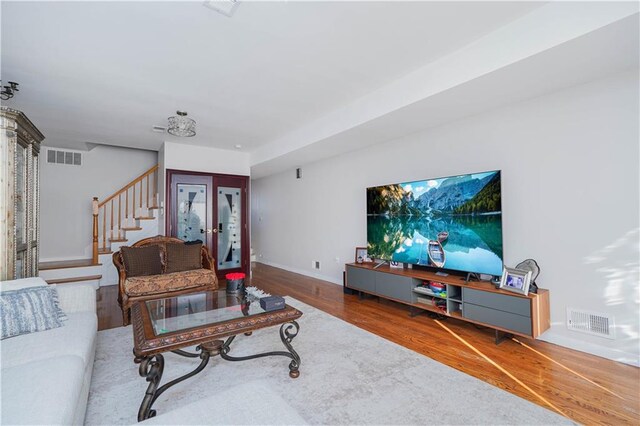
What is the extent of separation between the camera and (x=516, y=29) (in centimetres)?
217

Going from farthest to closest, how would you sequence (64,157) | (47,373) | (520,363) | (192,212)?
(64,157)
(192,212)
(520,363)
(47,373)

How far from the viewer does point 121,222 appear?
20.2 ft

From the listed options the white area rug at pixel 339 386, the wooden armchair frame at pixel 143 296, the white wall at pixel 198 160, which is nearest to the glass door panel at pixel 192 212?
the white wall at pixel 198 160

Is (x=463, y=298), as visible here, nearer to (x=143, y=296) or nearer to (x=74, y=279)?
(x=143, y=296)

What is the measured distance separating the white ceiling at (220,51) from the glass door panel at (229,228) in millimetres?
2248

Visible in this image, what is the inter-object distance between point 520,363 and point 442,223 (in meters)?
1.50

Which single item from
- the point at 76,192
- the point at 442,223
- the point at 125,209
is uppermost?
the point at 76,192

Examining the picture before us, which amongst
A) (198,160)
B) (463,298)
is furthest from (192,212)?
(463,298)

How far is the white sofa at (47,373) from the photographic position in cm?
118

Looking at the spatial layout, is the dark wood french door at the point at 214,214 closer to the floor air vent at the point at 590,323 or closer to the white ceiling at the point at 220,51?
the white ceiling at the point at 220,51

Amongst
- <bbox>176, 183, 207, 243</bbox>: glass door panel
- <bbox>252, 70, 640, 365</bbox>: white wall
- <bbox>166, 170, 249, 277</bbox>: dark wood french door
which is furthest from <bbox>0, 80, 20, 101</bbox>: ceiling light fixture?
<bbox>252, 70, 640, 365</bbox>: white wall

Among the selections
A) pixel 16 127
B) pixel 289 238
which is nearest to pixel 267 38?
pixel 16 127

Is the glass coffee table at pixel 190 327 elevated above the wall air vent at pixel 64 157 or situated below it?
below

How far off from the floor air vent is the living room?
4 cm
